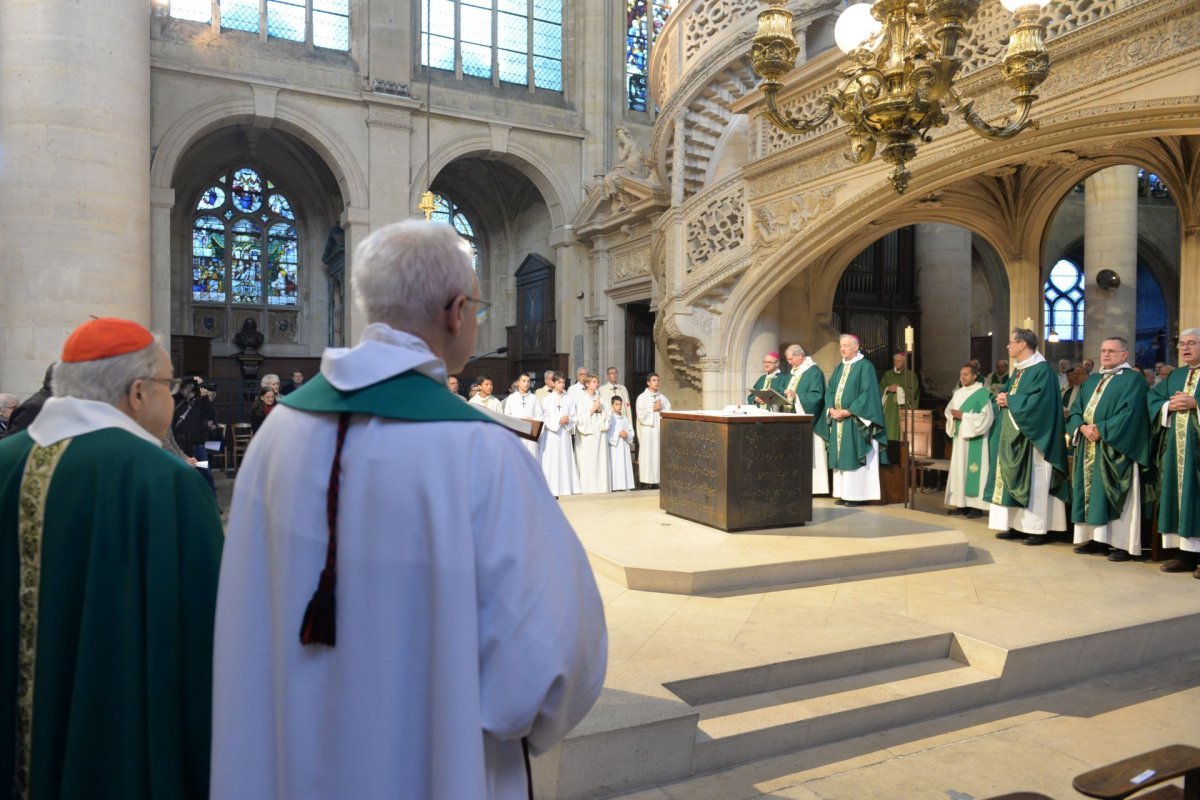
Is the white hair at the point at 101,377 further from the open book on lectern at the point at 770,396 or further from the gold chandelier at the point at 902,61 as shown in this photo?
the open book on lectern at the point at 770,396

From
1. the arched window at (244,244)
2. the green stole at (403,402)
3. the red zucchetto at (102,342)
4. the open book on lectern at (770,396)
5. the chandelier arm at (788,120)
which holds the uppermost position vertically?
the arched window at (244,244)

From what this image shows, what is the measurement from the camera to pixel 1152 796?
2.17 metres

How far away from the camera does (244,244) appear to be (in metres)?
19.7

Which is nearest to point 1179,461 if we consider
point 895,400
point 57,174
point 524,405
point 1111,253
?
point 895,400

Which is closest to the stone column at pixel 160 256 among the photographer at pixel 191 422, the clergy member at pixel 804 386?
the photographer at pixel 191 422

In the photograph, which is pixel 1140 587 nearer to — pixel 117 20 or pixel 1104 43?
→ pixel 1104 43

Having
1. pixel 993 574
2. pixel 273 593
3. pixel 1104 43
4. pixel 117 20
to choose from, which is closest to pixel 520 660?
pixel 273 593

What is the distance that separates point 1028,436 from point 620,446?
5.85 meters

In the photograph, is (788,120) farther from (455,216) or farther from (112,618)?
(455,216)

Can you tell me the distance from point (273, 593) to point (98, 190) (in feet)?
36.6

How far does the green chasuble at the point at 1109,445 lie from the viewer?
20.2 feet

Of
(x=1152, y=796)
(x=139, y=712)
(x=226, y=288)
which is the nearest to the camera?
(x=139, y=712)

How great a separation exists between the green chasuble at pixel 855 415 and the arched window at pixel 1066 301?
16.3m

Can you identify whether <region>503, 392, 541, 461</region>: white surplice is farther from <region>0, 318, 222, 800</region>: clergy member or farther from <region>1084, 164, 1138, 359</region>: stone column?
<region>0, 318, 222, 800</region>: clergy member
